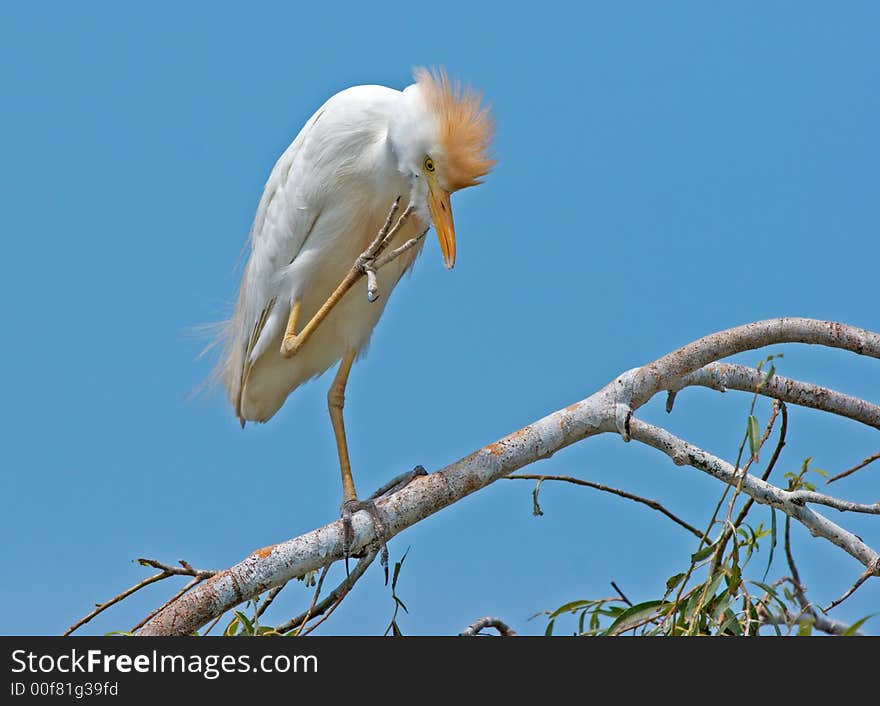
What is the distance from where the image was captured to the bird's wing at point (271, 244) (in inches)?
149

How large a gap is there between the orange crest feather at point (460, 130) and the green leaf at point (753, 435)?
4.12ft

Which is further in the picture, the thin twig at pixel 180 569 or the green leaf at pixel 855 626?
the thin twig at pixel 180 569

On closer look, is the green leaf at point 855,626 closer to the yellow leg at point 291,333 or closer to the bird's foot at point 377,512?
the bird's foot at point 377,512

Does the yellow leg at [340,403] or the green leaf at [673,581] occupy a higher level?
the yellow leg at [340,403]

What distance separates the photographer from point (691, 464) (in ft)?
9.63

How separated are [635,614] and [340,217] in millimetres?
1738

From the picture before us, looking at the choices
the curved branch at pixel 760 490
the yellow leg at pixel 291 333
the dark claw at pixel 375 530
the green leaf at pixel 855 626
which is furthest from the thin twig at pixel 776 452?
the yellow leg at pixel 291 333

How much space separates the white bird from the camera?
11.0ft

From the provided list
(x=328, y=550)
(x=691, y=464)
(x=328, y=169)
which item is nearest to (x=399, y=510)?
(x=328, y=550)

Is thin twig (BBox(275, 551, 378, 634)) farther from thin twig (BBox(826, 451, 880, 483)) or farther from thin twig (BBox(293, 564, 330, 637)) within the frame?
thin twig (BBox(826, 451, 880, 483))

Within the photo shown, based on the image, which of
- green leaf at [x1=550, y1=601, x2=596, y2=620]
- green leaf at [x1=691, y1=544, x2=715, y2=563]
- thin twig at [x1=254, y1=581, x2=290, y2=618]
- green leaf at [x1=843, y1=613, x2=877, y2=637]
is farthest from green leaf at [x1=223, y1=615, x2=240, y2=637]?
green leaf at [x1=843, y1=613, x2=877, y2=637]

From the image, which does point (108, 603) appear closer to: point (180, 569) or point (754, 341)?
point (180, 569)
